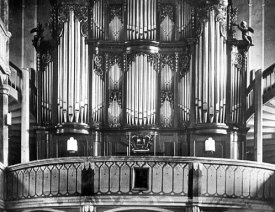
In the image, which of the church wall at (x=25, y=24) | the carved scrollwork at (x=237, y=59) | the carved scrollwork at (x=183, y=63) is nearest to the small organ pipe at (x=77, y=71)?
the church wall at (x=25, y=24)

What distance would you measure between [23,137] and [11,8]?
5894mm

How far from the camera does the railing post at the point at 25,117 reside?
3322 centimetres

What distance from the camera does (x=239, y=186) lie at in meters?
31.3

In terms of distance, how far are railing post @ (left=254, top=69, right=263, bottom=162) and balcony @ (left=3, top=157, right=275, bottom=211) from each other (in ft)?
5.34

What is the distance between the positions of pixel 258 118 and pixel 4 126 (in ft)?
27.9

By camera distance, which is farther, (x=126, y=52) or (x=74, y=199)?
(x=126, y=52)

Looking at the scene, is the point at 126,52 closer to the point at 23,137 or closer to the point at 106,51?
the point at 106,51

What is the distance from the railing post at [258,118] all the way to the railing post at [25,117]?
301 inches

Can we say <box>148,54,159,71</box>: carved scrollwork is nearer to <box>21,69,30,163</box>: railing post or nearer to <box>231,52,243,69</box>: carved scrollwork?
<box>231,52,243,69</box>: carved scrollwork

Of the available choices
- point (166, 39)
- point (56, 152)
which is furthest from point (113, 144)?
point (166, 39)

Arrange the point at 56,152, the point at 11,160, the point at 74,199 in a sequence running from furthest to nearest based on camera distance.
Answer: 1. the point at 11,160
2. the point at 56,152
3. the point at 74,199

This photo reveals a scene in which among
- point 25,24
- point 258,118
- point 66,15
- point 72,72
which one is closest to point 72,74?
point 72,72

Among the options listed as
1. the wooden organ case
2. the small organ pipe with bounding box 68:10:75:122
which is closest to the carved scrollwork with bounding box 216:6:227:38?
the wooden organ case

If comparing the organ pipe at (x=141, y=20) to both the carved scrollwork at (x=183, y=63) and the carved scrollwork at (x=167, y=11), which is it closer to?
the carved scrollwork at (x=167, y=11)
